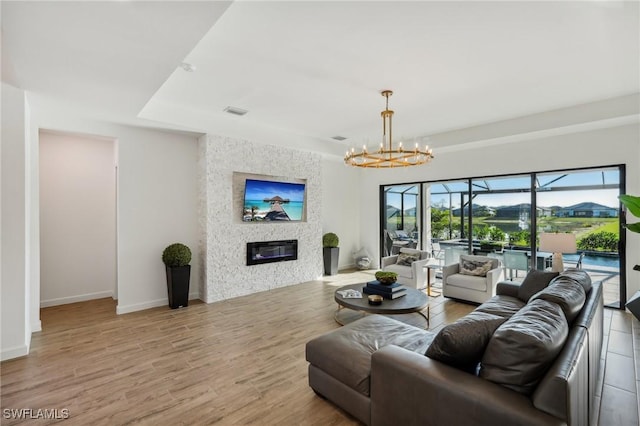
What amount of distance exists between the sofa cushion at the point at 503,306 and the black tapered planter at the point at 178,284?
13.7 ft

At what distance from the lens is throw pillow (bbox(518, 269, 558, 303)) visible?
12.2ft

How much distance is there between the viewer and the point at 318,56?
3.11 metres

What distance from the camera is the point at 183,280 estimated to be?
4805 mm

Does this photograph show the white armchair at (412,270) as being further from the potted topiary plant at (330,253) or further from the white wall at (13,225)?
the white wall at (13,225)

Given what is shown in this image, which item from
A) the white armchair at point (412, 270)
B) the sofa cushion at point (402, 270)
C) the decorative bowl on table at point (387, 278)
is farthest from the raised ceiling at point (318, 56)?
the sofa cushion at point (402, 270)

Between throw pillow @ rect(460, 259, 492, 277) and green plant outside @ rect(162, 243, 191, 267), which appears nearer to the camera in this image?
green plant outside @ rect(162, 243, 191, 267)

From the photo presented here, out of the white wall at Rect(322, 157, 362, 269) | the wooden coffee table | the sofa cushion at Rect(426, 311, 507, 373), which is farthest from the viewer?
the white wall at Rect(322, 157, 362, 269)

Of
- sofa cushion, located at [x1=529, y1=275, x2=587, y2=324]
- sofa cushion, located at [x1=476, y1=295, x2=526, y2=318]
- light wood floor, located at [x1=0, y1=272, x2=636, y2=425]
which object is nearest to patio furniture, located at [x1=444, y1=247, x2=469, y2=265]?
light wood floor, located at [x1=0, y1=272, x2=636, y2=425]

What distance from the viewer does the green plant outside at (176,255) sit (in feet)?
15.5

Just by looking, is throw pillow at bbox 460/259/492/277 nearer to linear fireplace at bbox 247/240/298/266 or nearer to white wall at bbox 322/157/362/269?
white wall at bbox 322/157/362/269

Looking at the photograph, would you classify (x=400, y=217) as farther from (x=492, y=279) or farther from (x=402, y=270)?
(x=492, y=279)

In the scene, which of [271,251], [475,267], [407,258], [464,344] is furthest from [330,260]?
[464,344]

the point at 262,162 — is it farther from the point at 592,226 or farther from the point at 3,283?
the point at 592,226

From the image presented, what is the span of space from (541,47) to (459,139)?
2870 millimetres
